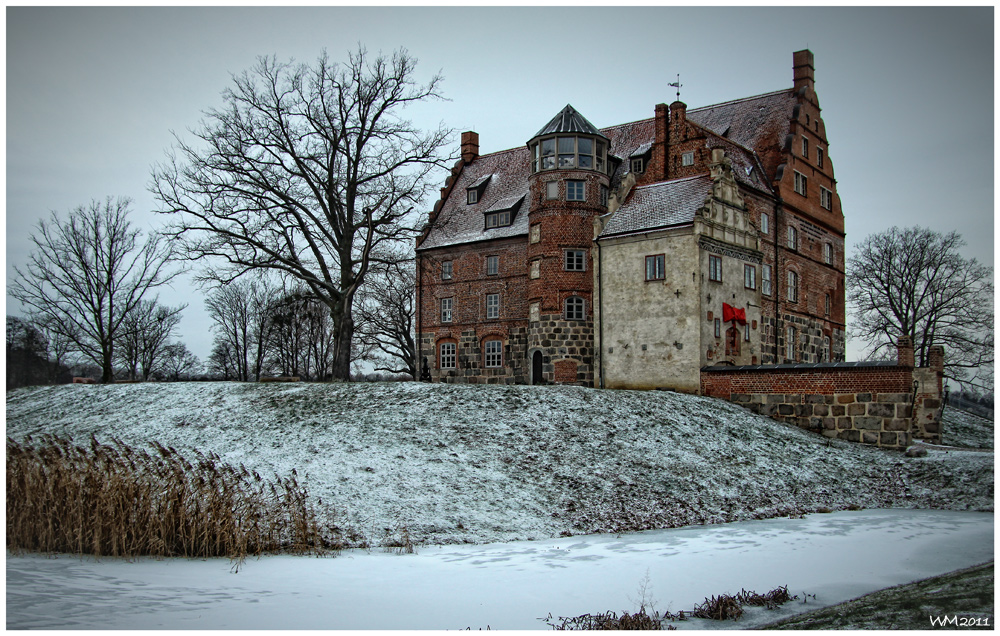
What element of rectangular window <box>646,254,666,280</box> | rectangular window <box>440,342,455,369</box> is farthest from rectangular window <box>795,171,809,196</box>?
rectangular window <box>440,342,455,369</box>

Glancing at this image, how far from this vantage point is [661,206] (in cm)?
3122

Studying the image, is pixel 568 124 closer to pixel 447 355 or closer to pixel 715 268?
pixel 715 268

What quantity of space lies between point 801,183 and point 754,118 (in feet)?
12.0

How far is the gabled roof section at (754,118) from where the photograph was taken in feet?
120

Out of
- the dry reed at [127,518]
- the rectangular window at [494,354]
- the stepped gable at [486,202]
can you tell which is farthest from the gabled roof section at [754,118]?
the dry reed at [127,518]

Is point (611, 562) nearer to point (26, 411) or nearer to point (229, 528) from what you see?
point (229, 528)

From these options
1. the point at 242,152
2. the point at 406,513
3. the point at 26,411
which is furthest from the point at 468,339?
the point at 406,513

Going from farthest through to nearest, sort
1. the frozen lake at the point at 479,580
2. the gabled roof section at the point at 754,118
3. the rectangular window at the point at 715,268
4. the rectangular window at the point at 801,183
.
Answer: the gabled roof section at the point at 754,118
the rectangular window at the point at 801,183
the rectangular window at the point at 715,268
the frozen lake at the point at 479,580

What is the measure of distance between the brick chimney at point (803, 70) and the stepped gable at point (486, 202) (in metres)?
12.7

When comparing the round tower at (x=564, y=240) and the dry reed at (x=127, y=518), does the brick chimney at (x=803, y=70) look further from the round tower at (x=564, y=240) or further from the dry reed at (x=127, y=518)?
the dry reed at (x=127, y=518)

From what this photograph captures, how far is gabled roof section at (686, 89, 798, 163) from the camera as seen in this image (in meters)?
36.6

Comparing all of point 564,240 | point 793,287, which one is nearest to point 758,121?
point 793,287

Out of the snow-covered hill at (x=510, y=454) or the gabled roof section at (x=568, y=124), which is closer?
the snow-covered hill at (x=510, y=454)

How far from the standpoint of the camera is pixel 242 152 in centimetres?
3088
